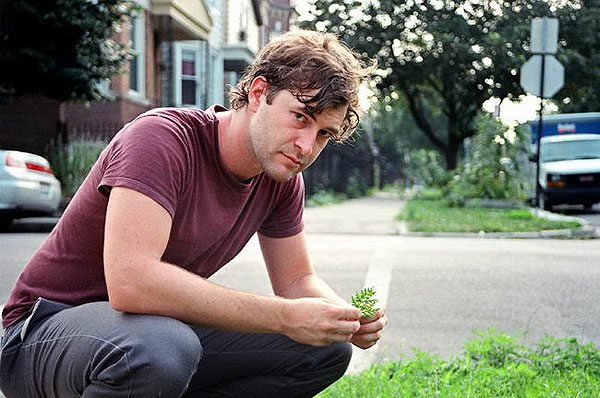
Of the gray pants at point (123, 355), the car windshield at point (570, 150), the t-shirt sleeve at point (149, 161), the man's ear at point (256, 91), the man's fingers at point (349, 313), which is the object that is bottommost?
the car windshield at point (570, 150)

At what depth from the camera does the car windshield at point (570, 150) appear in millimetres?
19422

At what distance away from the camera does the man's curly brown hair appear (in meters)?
2.59

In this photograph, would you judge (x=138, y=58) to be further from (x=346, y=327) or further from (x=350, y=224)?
(x=346, y=327)

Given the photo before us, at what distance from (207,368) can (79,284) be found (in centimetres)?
56

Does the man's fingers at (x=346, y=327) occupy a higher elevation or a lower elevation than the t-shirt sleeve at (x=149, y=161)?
lower

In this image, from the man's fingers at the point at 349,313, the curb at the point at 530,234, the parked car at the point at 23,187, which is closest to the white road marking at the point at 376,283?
the man's fingers at the point at 349,313

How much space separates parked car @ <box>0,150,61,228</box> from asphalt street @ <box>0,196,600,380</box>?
37 centimetres

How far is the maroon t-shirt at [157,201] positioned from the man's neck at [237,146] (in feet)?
0.07

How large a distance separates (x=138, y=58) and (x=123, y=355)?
19.0 m

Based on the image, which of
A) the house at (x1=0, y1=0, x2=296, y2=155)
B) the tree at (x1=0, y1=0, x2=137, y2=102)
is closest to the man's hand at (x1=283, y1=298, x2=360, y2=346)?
the tree at (x1=0, y1=0, x2=137, y2=102)

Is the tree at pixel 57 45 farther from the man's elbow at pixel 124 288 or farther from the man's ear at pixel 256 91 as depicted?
the man's elbow at pixel 124 288

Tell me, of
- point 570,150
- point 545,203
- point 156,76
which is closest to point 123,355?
point 545,203

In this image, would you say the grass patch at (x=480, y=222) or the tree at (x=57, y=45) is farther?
the tree at (x=57, y=45)

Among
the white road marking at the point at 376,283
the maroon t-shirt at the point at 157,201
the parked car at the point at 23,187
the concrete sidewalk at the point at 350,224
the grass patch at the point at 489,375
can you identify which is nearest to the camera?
the maroon t-shirt at the point at 157,201
